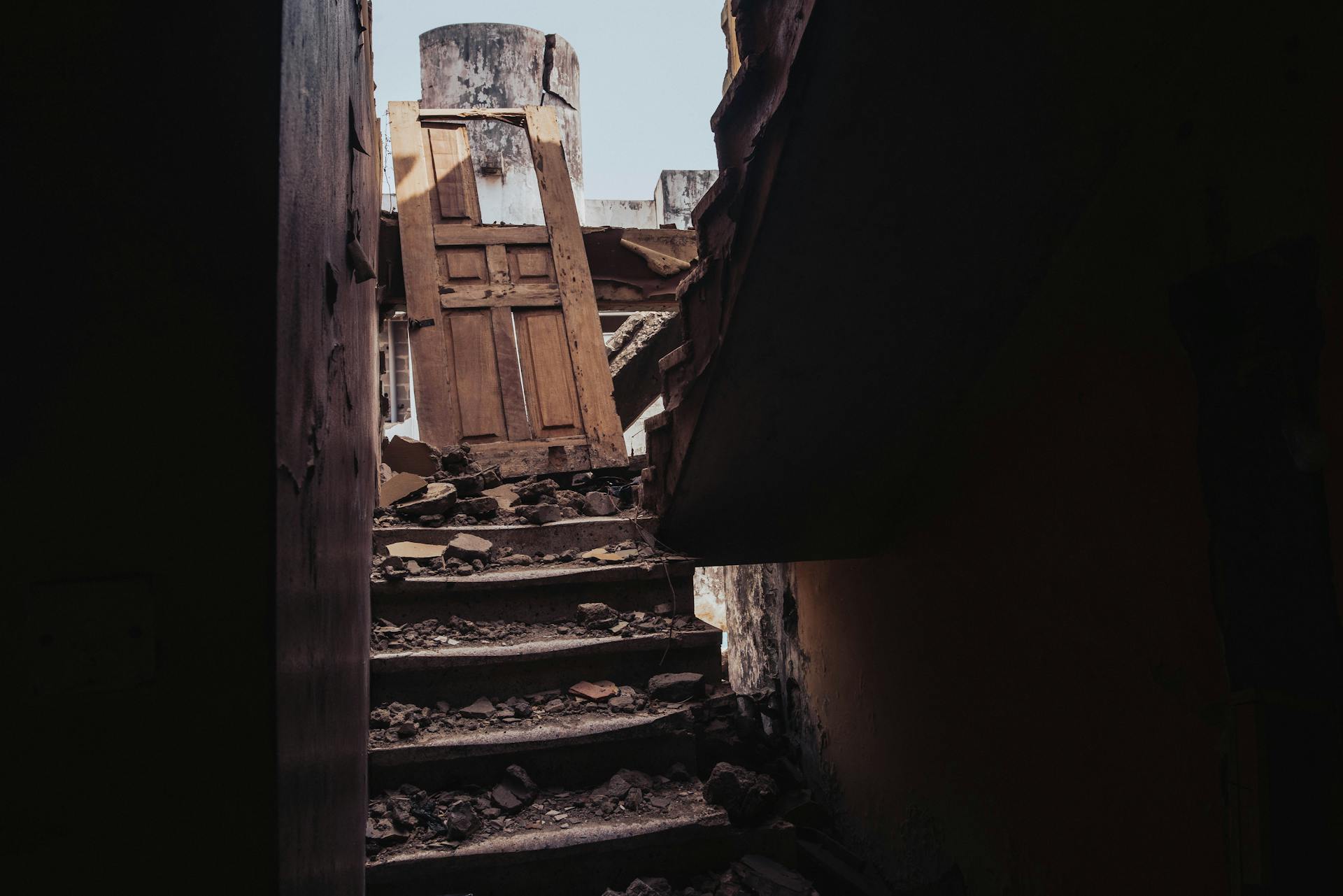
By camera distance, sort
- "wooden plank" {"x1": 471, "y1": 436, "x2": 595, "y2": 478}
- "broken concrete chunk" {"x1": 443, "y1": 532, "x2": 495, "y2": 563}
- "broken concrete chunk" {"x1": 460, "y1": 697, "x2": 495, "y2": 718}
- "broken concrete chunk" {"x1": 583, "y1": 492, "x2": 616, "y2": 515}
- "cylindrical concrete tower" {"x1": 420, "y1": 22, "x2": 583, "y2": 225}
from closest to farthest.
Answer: "broken concrete chunk" {"x1": 460, "y1": 697, "x2": 495, "y2": 718}, "broken concrete chunk" {"x1": 443, "y1": 532, "x2": 495, "y2": 563}, "broken concrete chunk" {"x1": 583, "y1": 492, "x2": 616, "y2": 515}, "wooden plank" {"x1": 471, "y1": 436, "x2": 595, "y2": 478}, "cylindrical concrete tower" {"x1": 420, "y1": 22, "x2": 583, "y2": 225}

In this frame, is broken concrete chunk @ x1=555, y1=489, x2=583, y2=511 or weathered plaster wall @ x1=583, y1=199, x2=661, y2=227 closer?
broken concrete chunk @ x1=555, y1=489, x2=583, y2=511

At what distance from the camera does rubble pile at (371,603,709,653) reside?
8.47 ft

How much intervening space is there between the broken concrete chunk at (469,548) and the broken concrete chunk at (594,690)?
55 cm

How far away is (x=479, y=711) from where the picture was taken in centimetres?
246

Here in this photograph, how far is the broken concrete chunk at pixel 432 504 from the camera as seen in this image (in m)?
3.15

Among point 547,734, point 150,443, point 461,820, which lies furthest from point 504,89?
point 150,443

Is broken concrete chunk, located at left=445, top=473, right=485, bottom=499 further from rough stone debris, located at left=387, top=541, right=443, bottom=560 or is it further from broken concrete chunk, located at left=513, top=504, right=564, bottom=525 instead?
rough stone debris, located at left=387, top=541, right=443, bottom=560

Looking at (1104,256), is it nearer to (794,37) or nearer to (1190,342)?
(1190,342)

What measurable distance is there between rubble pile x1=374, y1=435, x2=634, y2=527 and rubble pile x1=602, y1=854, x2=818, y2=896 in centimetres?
133

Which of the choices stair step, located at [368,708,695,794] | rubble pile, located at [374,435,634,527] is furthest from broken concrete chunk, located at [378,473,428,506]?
stair step, located at [368,708,695,794]

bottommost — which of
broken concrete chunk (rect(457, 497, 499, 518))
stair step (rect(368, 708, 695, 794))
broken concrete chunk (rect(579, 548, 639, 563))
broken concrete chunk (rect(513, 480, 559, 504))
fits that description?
stair step (rect(368, 708, 695, 794))

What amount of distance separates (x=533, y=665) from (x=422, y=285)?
7.92 feet

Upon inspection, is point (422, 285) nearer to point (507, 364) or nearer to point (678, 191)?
point (507, 364)

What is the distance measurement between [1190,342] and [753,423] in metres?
1.04
